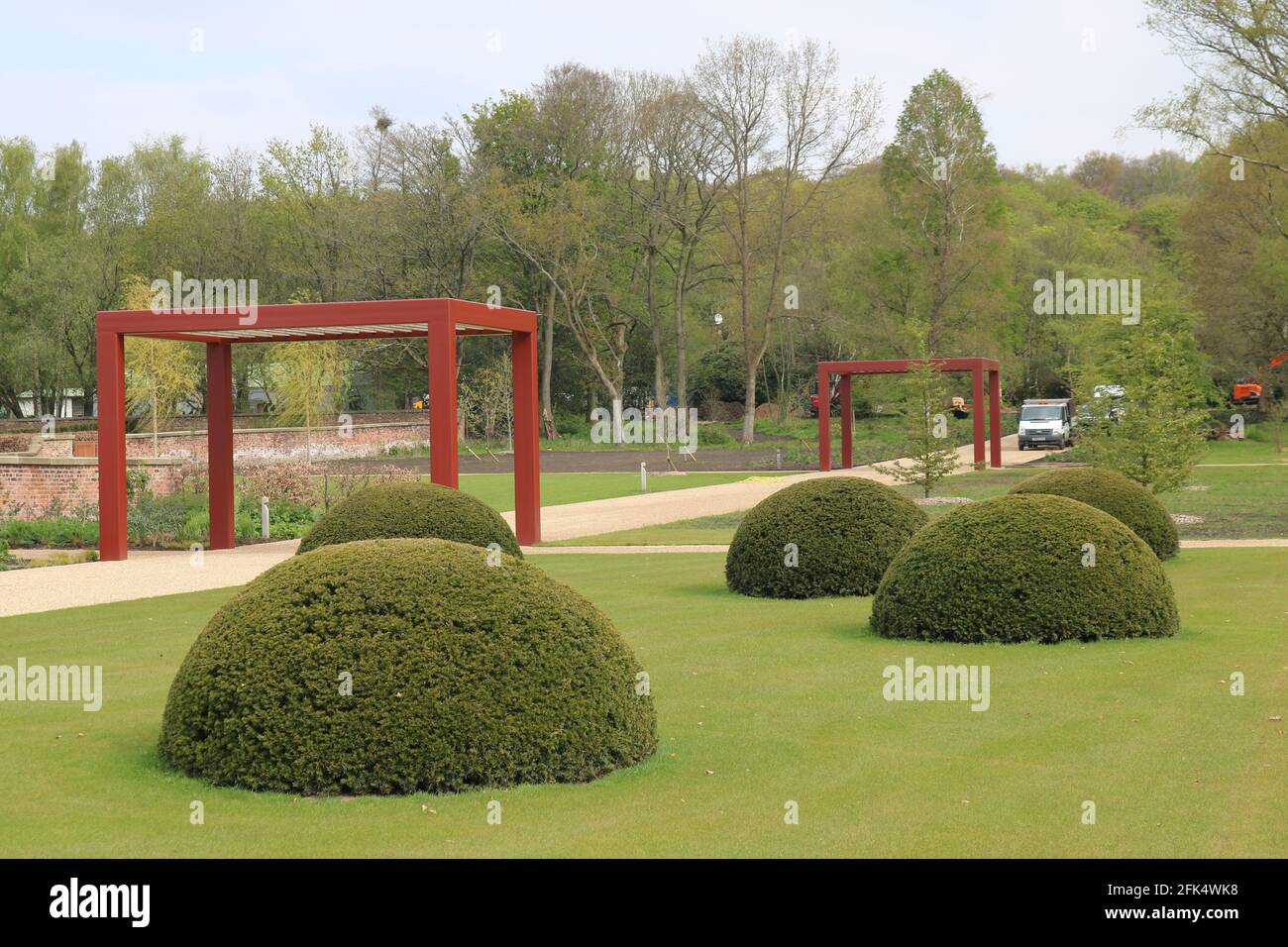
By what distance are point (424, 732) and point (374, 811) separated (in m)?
0.47

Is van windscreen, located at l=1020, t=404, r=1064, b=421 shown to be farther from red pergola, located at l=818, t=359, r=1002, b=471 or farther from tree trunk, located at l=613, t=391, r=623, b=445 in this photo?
tree trunk, located at l=613, t=391, r=623, b=445

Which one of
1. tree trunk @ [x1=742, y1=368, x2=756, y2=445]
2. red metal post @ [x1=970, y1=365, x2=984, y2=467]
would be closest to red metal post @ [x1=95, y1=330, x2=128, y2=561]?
red metal post @ [x1=970, y1=365, x2=984, y2=467]

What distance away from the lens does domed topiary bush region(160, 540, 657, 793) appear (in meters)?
7.26

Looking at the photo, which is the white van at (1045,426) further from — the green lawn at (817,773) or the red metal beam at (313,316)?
the green lawn at (817,773)

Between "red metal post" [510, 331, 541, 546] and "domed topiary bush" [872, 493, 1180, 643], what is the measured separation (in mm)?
12673

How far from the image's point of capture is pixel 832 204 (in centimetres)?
7056

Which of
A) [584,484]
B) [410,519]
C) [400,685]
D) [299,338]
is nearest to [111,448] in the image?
[299,338]

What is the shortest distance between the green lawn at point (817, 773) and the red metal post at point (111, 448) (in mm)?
10826

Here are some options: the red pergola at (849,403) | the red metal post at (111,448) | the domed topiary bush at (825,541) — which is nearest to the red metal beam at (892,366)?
the red pergola at (849,403)

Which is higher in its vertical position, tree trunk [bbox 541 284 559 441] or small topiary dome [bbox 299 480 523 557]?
tree trunk [bbox 541 284 559 441]

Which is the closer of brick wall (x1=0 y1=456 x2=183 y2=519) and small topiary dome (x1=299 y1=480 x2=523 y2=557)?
small topiary dome (x1=299 y1=480 x2=523 y2=557)

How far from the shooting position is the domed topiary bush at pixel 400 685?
7.26 m

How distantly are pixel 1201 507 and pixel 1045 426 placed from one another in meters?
28.0

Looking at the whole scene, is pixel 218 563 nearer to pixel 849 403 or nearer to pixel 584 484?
pixel 584 484
